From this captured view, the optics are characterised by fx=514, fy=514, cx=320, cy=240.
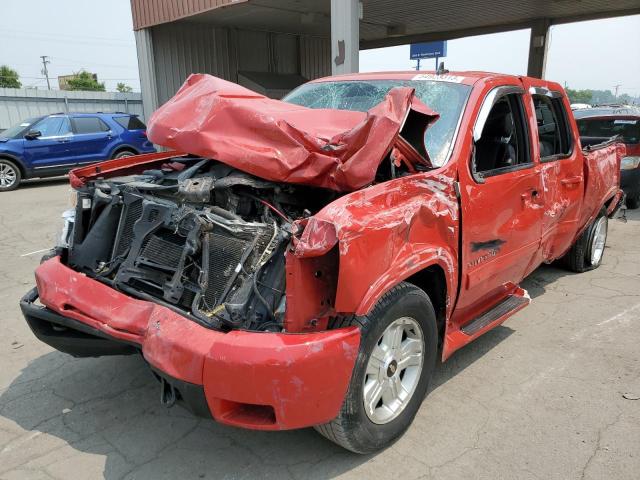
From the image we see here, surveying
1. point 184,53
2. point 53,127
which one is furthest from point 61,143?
point 184,53

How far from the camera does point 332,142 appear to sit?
2.80 m

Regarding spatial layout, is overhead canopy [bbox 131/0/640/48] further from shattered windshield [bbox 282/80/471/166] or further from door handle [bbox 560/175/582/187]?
door handle [bbox 560/175/582/187]

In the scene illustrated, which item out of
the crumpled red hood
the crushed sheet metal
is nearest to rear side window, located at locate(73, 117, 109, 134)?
the crumpled red hood

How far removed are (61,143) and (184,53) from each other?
189 inches

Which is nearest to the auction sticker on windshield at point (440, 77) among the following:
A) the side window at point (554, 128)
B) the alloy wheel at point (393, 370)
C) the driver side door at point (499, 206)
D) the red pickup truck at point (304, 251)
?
the red pickup truck at point (304, 251)

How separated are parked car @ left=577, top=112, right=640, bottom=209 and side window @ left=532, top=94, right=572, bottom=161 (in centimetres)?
391

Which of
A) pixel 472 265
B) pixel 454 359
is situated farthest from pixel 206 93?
pixel 454 359

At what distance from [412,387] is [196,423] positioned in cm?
124

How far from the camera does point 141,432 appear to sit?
2848 millimetres

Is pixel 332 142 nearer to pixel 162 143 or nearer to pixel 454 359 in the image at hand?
pixel 162 143

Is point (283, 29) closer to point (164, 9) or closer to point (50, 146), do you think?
point (164, 9)

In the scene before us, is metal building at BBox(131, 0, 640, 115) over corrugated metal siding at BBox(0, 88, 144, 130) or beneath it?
over

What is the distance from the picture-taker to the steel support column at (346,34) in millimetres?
8531

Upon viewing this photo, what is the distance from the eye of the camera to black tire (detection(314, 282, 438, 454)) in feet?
7.77
